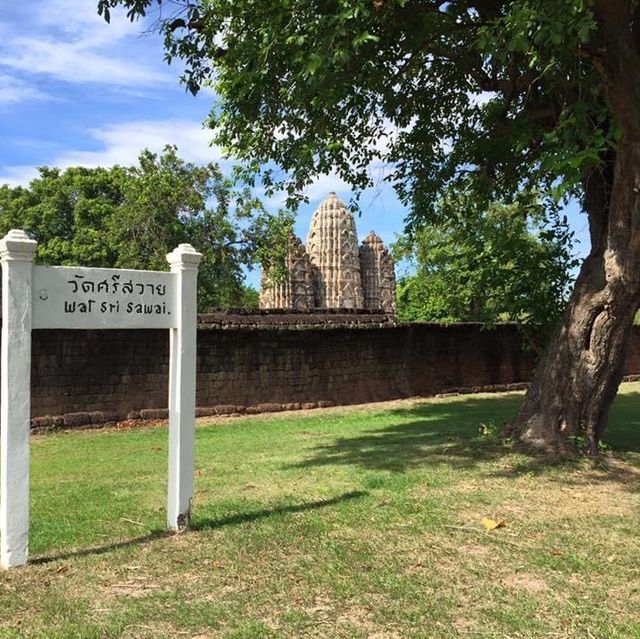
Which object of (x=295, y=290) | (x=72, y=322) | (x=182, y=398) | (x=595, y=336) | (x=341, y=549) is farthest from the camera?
(x=295, y=290)

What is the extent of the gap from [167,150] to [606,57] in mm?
17126

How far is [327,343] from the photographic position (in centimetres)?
1486

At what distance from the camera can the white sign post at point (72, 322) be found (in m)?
4.41

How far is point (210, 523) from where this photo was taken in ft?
17.7

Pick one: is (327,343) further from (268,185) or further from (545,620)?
(545,620)

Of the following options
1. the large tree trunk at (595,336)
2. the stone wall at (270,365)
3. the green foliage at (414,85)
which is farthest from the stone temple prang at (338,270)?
the large tree trunk at (595,336)

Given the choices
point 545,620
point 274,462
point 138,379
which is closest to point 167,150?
point 138,379

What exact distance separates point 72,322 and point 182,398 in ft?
3.31

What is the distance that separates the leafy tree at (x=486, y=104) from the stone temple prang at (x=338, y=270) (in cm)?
2104

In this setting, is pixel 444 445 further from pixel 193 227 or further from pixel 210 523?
pixel 193 227

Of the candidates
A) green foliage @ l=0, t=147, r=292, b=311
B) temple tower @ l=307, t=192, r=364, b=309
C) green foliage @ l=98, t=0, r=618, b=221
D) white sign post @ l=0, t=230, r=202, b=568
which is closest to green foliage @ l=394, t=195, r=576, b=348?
green foliage @ l=98, t=0, r=618, b=221

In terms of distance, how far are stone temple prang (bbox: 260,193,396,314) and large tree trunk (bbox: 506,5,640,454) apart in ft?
76.7

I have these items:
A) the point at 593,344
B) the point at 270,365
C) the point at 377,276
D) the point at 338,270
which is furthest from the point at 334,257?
the point at 593,344

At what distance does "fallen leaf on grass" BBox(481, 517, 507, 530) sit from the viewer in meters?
5.31
